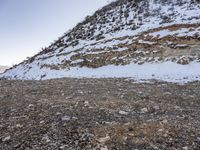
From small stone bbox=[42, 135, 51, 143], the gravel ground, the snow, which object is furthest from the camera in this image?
the snow

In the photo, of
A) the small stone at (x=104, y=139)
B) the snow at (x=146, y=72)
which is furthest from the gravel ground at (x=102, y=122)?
the snow at (x=146, y=72)

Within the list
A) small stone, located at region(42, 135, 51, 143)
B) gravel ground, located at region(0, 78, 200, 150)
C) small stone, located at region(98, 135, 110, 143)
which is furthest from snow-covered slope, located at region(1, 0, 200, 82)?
small stone, located at region(42, 135, 51, 143)

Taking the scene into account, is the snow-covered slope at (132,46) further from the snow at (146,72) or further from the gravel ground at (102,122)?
the gravel ground at (102,122)

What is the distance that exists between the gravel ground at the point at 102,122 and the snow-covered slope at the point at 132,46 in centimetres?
895

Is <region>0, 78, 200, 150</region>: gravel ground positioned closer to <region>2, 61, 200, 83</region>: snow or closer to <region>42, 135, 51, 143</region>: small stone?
<region>42, 135, 51, 143</region>: small stone

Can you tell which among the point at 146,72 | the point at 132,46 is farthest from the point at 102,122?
the point at 132,46

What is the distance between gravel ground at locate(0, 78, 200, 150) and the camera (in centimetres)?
945

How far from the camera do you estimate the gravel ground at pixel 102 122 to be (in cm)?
945

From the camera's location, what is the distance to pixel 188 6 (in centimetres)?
4350

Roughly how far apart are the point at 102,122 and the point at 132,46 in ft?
78.1

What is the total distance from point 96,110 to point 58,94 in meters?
5.20

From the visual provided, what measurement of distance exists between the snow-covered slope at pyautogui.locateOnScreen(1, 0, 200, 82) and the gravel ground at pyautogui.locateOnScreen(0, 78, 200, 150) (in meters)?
8.95

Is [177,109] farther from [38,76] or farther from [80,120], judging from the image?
[38,76]

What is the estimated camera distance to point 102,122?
36.2 ft
